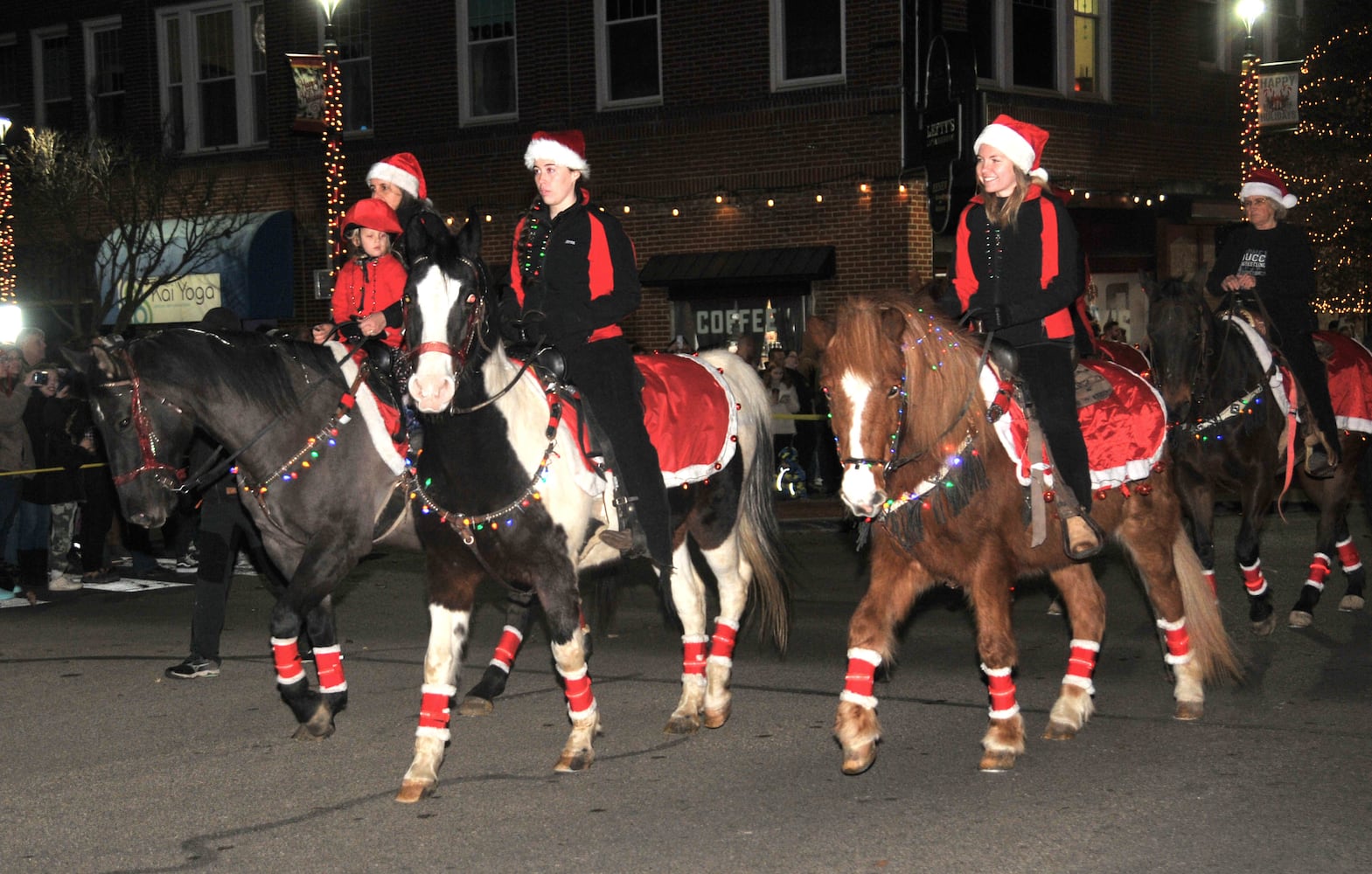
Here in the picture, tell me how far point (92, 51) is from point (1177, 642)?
92.1ft

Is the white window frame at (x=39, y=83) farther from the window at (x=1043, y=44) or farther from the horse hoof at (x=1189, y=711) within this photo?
the horse hoof at (x=1189, y=711)

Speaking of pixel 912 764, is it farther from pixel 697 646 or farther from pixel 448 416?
pixel 448 416

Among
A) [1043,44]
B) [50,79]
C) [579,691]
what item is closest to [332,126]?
[1043,44]

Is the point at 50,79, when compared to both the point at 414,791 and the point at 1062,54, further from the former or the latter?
the point at 414,791

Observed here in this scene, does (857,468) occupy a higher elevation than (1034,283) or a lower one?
lower

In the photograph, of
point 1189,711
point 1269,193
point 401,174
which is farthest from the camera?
point 1269,193

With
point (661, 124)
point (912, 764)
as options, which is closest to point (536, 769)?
point (912, 764)

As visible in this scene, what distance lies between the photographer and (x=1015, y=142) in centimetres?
692

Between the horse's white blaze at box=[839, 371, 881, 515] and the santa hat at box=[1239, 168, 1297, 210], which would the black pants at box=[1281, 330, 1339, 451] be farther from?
the horse's white blaze at box=[839, 371, 881, 515]

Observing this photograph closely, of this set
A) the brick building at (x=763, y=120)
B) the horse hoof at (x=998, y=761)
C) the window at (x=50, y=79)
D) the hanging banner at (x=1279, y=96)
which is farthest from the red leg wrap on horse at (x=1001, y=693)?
the window at (x=50, y=79)

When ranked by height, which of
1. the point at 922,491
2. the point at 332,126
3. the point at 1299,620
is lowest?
the point at 1299,620

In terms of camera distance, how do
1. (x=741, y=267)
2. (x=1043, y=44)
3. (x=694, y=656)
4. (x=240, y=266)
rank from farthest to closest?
(x=240, y=266), (x=1043, y=44), (x=741, y=267), (x=694, y=656)

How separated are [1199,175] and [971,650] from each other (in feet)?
59.8

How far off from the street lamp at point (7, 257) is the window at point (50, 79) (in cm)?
491
